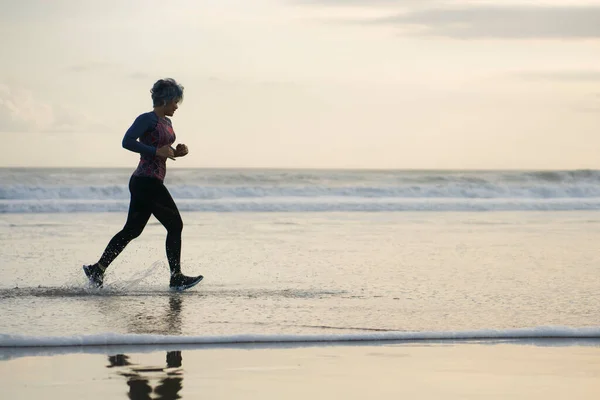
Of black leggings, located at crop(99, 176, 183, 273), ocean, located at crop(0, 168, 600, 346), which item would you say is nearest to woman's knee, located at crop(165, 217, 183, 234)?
black leggings, located at crop(99, 176, 183, 273)

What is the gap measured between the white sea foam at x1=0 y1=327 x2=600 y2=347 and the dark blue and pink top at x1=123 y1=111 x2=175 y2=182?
2.44m

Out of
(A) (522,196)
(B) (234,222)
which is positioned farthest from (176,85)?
(A) (522,196)

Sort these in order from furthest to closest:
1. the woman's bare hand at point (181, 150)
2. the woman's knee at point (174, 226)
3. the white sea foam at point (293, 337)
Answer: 1. the woman's knee at point (174, 226)
2. the woman's bare hand at point (181, 150)
3. the white sea foam at point (293, 337)

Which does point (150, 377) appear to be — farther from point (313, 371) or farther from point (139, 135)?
point (139, 135)

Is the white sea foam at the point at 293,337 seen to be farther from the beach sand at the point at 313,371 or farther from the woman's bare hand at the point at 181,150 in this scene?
the woman's bare hand at the point at 181,150

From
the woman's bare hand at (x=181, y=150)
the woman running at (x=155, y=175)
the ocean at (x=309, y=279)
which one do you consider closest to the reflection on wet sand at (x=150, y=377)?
the ocean at (x=309, y=279)

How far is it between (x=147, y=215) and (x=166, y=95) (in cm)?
99

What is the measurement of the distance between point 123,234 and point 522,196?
2556cm

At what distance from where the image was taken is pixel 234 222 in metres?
17.2

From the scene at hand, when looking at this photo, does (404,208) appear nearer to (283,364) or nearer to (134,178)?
(134,178)

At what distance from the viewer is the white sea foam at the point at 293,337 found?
17.8ft

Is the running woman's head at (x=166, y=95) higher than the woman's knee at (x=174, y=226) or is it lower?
higher

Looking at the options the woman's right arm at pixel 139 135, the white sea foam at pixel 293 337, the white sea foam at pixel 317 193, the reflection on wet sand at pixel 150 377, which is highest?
the white sea foam at pixel 317 193

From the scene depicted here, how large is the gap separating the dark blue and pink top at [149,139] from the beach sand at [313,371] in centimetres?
264
